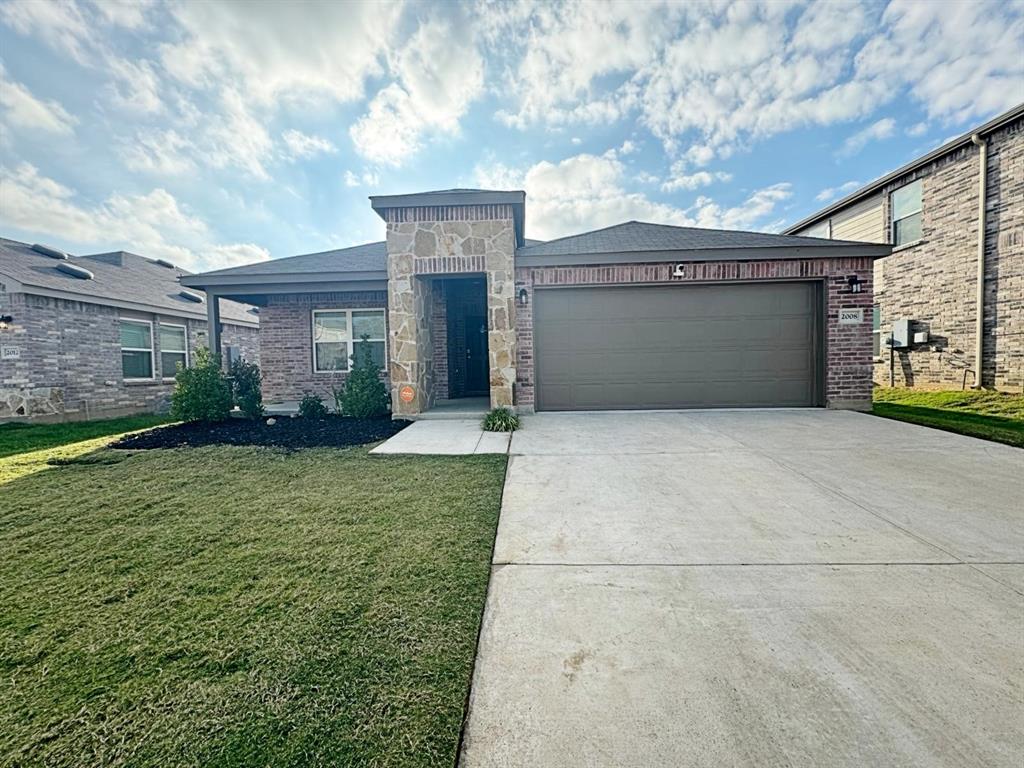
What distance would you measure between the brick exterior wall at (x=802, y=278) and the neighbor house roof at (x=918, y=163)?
487 cm

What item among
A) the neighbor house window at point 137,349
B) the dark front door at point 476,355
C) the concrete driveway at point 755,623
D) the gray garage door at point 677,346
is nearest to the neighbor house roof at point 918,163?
the gray garage door at point 677,346

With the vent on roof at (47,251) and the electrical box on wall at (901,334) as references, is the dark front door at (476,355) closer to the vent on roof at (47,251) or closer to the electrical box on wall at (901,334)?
the electrical box on wall at (901,334)

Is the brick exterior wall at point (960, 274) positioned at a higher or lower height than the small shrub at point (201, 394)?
higher

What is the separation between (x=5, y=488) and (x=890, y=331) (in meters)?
17.6

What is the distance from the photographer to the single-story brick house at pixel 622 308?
309 inches

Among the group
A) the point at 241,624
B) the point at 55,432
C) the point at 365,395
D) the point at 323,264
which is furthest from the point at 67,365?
the point at 241,624

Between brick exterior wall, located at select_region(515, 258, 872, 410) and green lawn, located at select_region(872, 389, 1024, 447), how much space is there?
823 millimetres

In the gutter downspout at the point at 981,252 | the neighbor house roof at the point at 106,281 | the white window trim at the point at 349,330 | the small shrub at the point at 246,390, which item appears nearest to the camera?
the small shrub at the point at 246,390

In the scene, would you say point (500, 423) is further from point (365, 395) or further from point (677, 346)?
point (677, 346)

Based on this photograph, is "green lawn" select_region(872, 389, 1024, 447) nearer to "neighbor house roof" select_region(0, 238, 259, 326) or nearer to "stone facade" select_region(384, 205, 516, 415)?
"stone facade" select_region(384, 205, 516, 415)

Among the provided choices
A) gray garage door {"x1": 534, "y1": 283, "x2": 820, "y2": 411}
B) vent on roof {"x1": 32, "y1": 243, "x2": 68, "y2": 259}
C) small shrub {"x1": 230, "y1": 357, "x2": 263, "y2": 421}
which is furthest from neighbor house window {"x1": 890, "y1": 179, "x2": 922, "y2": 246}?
vent on roof {"x1": 32, "y1": 243, "x2": 68, "y2": 259}

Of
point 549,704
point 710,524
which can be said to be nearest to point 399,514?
point 549,704

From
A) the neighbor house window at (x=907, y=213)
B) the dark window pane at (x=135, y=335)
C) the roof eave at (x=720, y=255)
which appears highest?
the neighbor house window at (x=907, y=213)

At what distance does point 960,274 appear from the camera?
1023 cm
